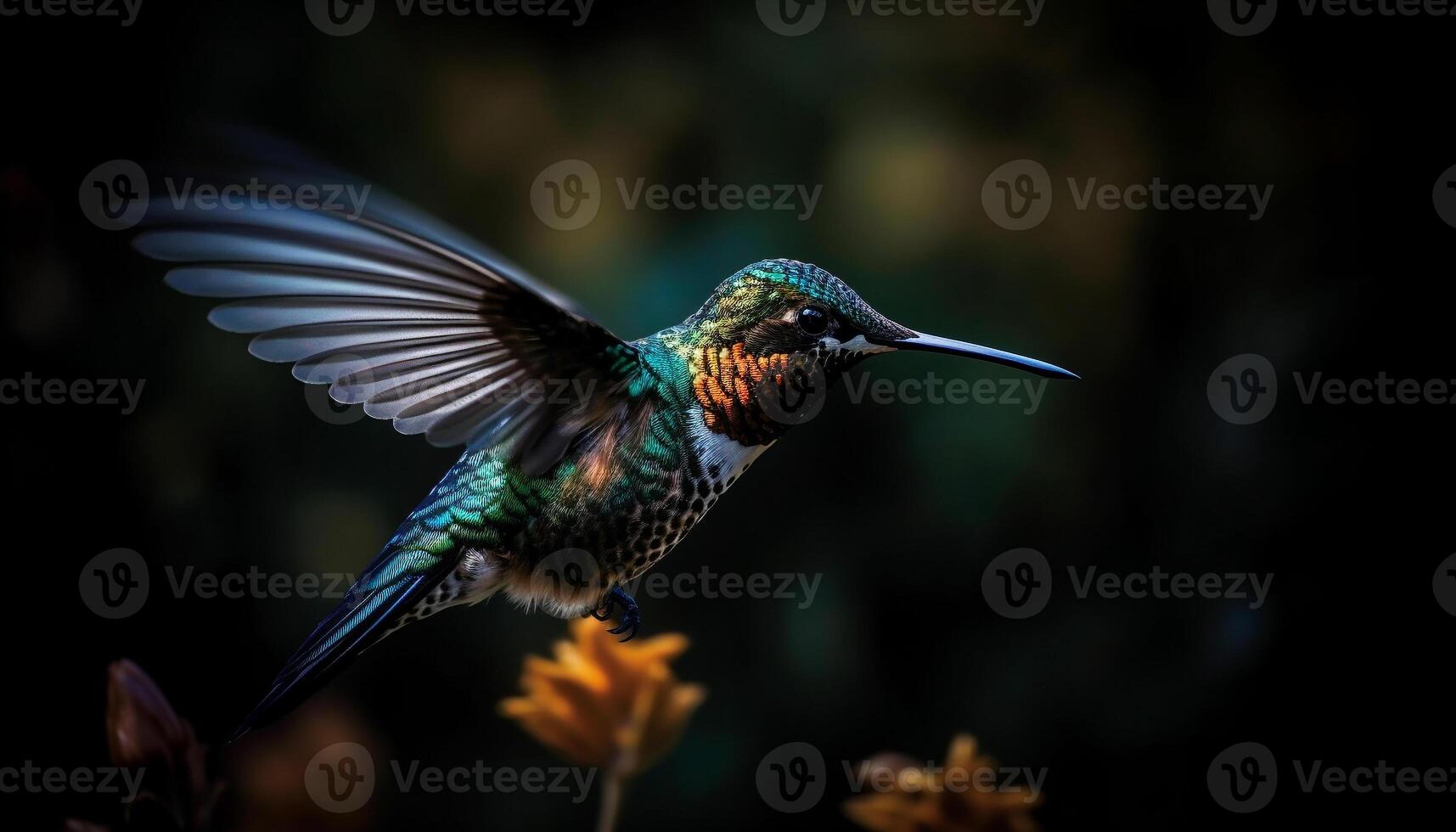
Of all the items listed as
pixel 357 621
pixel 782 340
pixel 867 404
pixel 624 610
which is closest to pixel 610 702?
pixel 624 610

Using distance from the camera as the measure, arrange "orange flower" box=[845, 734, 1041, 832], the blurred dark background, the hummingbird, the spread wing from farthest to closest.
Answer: the blurred dark background
"orange flower" box=[845, 734, 1041, 832]
the hummingbird
the spread wing

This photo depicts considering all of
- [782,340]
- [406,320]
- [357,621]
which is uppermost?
[782,340]

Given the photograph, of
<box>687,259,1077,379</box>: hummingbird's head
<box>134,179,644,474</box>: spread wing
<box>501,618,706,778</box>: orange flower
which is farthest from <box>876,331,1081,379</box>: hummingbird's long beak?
<box>501,618,706,778</box>: orange flower

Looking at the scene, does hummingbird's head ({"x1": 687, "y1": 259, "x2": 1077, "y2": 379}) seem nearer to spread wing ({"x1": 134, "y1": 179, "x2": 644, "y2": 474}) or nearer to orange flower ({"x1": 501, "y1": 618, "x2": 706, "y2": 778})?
spread wing ({"x1": 134, "y1": 179, "x2": 644, "y2": 474})

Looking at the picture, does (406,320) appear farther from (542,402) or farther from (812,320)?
(812,320)

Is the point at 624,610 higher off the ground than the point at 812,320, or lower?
lower

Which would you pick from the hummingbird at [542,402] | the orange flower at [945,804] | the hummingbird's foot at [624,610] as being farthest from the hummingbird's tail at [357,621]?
the orange flower at [945,804]
